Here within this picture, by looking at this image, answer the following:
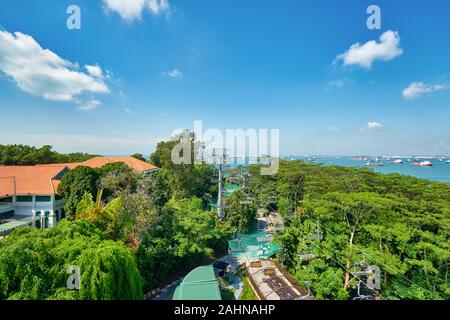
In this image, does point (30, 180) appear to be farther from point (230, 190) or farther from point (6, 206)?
point (230, 190)

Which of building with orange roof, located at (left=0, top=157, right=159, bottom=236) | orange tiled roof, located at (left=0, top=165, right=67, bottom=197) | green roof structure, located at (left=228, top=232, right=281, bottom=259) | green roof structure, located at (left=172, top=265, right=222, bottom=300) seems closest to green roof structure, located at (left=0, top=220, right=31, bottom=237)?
A: building with orange roof, located at (left=0, top=157, right=159, bottom=236)

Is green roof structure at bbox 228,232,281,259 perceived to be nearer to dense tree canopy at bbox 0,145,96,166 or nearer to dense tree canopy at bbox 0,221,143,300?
dense tree canopy at bbox 0,221,143,300

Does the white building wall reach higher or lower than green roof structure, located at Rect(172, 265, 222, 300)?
higher

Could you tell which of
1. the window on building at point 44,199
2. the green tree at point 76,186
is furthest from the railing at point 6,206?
the green tree at point 76,186

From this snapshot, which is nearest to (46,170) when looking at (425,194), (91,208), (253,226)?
(91,208)

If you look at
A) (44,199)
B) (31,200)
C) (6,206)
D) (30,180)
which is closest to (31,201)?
(31,200)

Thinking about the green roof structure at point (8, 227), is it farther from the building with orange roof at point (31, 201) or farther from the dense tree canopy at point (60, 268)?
the dense tree canopy at point (60, 268)
